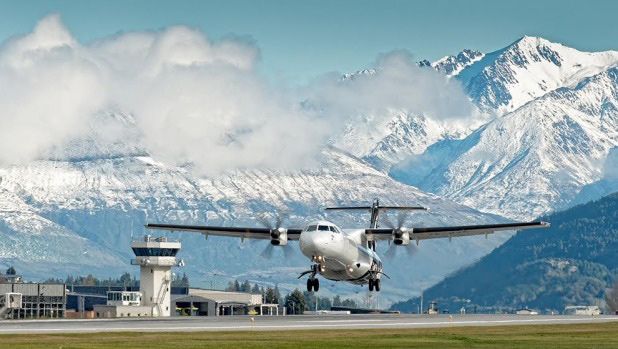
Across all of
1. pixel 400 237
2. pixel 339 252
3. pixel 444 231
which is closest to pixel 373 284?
pixel 400 237

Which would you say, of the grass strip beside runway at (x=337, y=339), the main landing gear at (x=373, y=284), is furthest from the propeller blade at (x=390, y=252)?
the grass strip beside runway at (x=337, y=339)

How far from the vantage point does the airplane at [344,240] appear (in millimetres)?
127062

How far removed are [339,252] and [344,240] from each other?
155cm

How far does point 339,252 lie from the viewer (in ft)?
422

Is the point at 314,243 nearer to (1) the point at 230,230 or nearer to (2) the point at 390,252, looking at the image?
(1) the point at 230,230

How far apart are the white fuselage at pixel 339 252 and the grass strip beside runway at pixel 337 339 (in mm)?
12156

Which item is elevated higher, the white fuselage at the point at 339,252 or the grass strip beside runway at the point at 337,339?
the white fuselage at the point at 339,252

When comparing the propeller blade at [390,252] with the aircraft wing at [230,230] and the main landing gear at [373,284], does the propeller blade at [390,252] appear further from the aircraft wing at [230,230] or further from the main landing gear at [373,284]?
the aircraft wing at [230,230]

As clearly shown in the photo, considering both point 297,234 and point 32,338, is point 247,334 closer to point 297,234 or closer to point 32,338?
point 32,338

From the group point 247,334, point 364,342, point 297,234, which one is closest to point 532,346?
point 364,342

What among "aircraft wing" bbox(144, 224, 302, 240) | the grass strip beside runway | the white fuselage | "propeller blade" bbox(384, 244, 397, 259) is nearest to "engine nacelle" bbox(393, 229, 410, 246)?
the white fuselage

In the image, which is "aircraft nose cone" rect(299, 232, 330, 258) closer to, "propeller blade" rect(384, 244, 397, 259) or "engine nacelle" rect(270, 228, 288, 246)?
"engine nacelle" rect(270, 228, 288, 246)

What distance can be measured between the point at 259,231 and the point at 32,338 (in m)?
44.9

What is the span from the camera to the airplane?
127 meters
